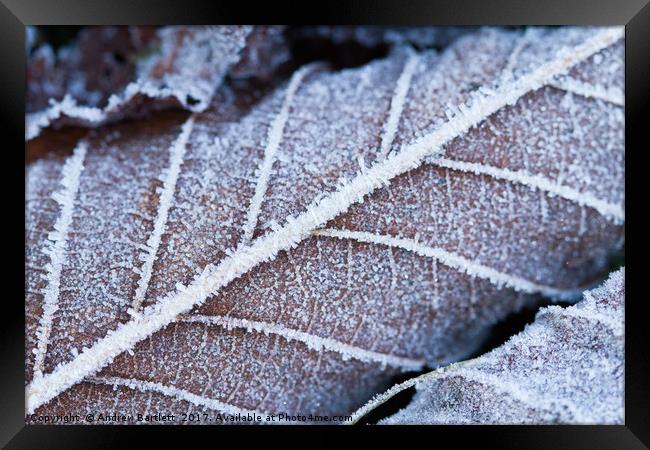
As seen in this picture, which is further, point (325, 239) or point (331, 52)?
point (331, 52)

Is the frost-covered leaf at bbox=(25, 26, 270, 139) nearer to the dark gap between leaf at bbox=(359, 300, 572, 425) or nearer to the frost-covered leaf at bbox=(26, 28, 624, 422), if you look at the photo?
the frost-covered leaf at bbox=(26, 28, 624, 422)

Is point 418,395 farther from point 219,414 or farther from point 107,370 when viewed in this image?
point 107,370

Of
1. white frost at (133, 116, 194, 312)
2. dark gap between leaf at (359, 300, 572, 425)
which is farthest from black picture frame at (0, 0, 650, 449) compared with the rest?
white frost at (133, 116, 194, 312)

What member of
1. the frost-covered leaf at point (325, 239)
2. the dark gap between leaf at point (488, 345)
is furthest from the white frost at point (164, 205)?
the dark gap between leaf at point (488, 345)

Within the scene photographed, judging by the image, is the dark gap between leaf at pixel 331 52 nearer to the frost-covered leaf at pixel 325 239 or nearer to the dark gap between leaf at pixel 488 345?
the frost-covered leaf at pixel 325 239

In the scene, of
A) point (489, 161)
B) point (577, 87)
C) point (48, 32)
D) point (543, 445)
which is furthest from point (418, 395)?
point (48, 32)

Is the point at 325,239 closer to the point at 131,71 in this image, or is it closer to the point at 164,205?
the point at 164,205
